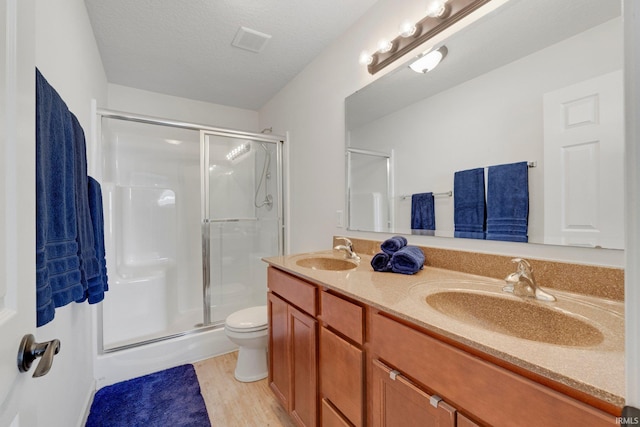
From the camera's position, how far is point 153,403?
1.68 metres

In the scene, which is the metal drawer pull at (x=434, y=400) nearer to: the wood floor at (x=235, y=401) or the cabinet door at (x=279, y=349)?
the cabinet door at (x=279, y=349)

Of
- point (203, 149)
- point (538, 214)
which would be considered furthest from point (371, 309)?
point (203, 149)

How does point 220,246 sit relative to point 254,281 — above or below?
above

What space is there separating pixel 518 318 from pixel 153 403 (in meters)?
2.06

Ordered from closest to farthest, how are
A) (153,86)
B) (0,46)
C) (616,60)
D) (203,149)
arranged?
(0,46) → (616,60) → (203,149) → (153,86)

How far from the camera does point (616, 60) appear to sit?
0.85 m

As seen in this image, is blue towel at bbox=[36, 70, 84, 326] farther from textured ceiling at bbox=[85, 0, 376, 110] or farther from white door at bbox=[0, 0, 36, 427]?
textured ceiling at bbox=[85, 0, 376, 110]

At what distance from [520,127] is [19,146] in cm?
150

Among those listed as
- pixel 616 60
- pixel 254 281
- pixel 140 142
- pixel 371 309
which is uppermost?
pixel 140 142

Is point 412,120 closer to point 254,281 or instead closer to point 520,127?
point 520,127

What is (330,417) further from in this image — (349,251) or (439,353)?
(349,251)

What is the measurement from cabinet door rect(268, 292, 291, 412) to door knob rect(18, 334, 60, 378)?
3.19 ft

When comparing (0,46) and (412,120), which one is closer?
(0,46)

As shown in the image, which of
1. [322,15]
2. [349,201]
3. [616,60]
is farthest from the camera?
[349,201]
